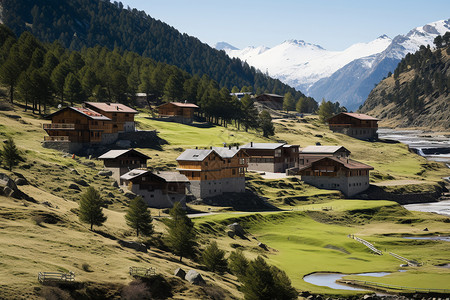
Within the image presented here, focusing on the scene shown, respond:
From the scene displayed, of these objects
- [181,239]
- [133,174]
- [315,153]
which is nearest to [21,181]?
[133,174]

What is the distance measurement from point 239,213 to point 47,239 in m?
48.3

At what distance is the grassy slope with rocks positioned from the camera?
58.0 metres

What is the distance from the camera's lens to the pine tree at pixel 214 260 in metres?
72.8

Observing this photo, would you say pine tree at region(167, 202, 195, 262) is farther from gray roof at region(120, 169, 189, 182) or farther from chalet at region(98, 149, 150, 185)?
chalet at region(98, 149, 150, 185)

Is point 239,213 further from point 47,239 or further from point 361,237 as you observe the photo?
point 47,239

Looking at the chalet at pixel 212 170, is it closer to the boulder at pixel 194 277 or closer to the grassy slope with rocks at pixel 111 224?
the grassy slope with rocks at pixel 111 224

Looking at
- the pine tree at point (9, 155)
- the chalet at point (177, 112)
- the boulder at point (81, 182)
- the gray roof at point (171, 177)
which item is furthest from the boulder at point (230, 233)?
the chalet at point (177, 112)

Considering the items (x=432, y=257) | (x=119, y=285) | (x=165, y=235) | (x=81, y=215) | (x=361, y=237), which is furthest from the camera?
(x=361, y=237)

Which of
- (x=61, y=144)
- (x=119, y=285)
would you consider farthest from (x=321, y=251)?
(x=61, y=144)

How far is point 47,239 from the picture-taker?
6375 cm

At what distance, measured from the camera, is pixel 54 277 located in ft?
174

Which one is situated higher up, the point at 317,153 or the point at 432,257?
the point at 317,153

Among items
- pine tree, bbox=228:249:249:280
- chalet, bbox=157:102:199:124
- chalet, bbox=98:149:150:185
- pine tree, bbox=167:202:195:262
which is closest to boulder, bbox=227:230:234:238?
pine tree, bbox=167:202:195:262

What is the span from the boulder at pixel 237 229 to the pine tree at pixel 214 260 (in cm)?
2053
